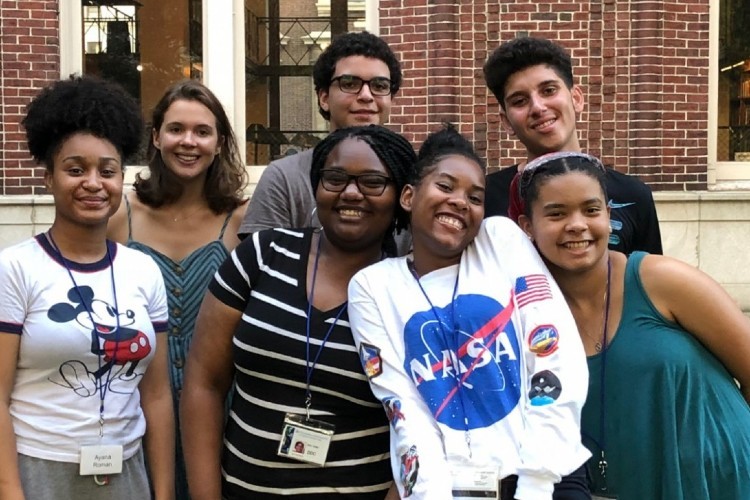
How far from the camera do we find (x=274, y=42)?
27.9 feet

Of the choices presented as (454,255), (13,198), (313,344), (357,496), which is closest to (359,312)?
(313,344)

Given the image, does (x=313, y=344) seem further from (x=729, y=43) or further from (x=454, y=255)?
(x=729, y=43)

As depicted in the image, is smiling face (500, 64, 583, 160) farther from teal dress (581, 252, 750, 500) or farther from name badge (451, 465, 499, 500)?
name badge (451, 465, 499, 500)

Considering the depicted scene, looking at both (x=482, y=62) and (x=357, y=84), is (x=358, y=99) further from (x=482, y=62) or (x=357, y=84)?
(x=482, y=62)

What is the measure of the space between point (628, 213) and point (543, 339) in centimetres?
93

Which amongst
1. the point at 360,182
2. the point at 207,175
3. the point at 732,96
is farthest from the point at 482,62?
the point at 360,182

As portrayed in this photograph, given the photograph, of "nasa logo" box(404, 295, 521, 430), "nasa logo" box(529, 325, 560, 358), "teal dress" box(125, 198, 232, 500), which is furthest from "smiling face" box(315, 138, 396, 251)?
"teal dress" box(125, 198, 232, 500)

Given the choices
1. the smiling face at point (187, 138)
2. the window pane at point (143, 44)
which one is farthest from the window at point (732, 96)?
the smiling face at point (187, 138)

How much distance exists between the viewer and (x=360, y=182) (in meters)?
2.47

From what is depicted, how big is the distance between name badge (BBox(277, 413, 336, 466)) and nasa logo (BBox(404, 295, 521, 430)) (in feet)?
Answer: 0.95

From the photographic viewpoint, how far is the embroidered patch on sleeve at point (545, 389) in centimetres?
218

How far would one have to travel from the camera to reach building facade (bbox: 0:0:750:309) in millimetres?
7949

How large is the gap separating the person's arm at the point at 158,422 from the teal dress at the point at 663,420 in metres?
1.28

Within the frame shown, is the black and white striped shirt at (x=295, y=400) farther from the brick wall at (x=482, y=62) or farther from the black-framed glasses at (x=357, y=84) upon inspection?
the brick wall at (x=482, y=62)
